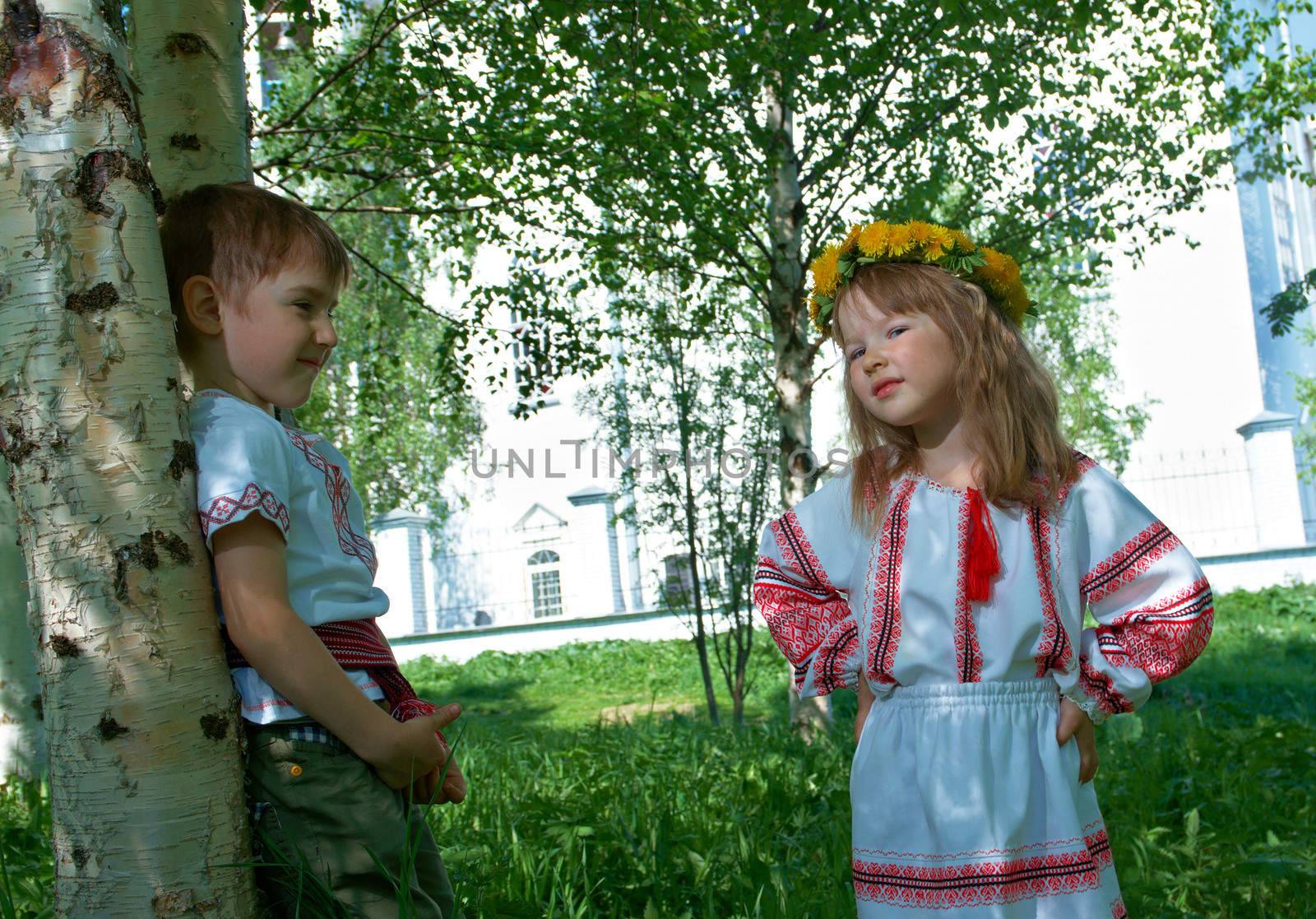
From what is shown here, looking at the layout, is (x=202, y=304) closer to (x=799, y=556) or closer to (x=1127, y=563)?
(x=799, y=556)

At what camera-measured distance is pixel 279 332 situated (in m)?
1.58

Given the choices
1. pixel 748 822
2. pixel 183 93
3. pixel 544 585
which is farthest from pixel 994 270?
pixel 544 585

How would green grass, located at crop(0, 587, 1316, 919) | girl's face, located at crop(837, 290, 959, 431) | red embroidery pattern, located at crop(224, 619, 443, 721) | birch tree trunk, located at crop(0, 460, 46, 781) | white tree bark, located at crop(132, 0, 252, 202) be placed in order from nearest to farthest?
1. red embroidery pattern, located at crop(224, 619, 443, 721)
2. girl's face, located at crop(837, 290, 959, 431)
3. white tree bark, located at crop(132, 0, 252, 202)
4. green grass, located at crop(0, 587, 1316, 919)
5. birch tree trunk, located at crop(0, 460, 46, 781)

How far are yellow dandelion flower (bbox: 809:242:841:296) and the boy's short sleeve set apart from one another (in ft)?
3.69

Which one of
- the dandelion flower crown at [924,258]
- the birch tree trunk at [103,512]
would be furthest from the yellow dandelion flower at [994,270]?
the birch tree trunk at [103,512]

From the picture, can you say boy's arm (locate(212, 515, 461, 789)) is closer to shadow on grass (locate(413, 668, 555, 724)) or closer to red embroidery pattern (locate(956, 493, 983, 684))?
red embroidery pattern (locate(956, 493, 983, 684))

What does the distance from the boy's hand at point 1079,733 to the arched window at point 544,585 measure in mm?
17141

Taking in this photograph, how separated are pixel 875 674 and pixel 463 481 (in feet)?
63.2

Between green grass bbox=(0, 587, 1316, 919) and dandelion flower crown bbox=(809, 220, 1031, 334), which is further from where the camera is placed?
green grass bbox=(0, 587, 1316, 919)

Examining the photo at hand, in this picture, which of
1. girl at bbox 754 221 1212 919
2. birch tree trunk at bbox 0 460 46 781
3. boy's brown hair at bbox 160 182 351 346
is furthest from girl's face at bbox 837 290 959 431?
birch tree trunk at bbox 0 460 46 781

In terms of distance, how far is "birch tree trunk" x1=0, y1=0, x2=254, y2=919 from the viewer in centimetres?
145

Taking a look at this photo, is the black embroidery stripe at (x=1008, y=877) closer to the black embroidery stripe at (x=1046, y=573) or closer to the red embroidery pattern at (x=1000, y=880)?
the red embroidery pattern at (x=1000, y=880)

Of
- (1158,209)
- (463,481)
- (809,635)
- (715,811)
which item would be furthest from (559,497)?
(809,635)

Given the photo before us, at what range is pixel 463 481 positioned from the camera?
2089 centimetres
